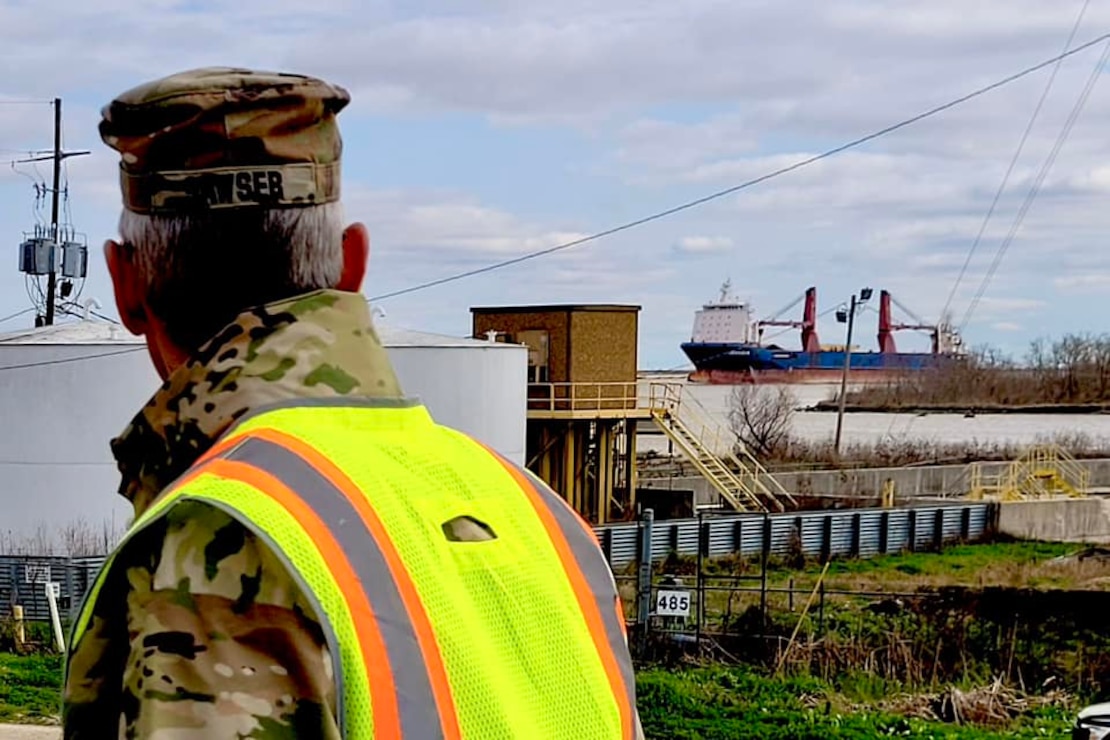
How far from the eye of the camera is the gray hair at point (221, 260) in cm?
158

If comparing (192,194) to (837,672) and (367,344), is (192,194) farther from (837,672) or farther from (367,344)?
(837,672)

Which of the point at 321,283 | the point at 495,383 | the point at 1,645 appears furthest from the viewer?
the point at 495,383

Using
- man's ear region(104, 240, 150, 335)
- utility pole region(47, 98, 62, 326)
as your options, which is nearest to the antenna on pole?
utility pole region(47, 98, 62, 326)

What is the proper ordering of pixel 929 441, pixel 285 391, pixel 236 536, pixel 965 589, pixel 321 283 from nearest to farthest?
1. pixel 236 536
2. pixel 285 391
3. pixel 321 283
4. pixel 965 589
5. pixel 929 441

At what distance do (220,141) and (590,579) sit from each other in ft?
2.03

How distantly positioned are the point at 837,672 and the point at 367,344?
14.2 m

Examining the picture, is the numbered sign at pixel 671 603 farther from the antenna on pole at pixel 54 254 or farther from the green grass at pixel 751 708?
the antenna on pole at pixel 54 254

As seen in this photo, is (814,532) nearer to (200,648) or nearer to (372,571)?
(372,571)

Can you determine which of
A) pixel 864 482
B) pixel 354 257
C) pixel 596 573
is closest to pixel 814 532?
pixel 864 482

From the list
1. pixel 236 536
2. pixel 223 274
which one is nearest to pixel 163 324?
pixel 223 274

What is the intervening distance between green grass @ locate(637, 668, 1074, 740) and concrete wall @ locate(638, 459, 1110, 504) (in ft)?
84.6

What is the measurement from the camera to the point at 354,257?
5.70ft

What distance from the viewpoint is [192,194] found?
5.16 feet

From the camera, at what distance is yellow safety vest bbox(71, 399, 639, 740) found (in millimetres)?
1332
